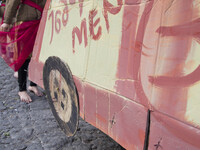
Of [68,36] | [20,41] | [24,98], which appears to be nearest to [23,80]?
[24,98]

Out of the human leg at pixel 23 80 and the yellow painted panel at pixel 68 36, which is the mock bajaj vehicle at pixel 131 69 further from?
the human leg at pixel 23 80

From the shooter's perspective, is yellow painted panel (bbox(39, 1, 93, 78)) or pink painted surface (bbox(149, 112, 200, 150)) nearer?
pink painted surface (bbox(149, 112, 200, 150))

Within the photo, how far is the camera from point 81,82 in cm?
159

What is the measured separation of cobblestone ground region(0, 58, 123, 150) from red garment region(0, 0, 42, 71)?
578mm

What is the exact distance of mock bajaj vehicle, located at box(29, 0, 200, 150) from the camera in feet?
3.00

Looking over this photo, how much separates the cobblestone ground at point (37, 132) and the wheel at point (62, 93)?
390 mm

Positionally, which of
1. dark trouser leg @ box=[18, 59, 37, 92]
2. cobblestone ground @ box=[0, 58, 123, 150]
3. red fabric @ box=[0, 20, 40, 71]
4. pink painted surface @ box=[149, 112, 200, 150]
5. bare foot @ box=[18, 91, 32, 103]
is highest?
red fabric @ box=[0, 20, 40, 71]

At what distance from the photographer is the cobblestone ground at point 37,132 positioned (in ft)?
7.25

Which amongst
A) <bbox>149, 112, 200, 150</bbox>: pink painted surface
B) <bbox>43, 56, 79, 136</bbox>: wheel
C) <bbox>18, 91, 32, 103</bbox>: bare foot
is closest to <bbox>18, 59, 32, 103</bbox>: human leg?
<bbox>18, 91, 32, 103</bbox>: bare foot

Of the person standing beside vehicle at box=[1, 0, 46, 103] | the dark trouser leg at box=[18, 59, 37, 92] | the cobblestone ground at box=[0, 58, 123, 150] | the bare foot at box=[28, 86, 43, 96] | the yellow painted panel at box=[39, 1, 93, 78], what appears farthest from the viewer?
the bare foot at box=[28, 86, 43, 96]

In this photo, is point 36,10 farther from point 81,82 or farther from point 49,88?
point 81,82

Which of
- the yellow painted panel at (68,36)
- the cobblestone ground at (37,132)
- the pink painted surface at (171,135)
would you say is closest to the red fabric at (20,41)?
the cobblestone ground at (37,132)

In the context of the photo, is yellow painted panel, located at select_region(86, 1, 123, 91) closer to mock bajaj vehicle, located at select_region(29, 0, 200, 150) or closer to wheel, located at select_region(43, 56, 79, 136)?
mock bajaj vehicle, located at select_region(29, 0, 200, 150)

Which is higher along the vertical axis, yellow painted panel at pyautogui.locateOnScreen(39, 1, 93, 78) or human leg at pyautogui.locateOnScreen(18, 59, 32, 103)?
yellow painted panel at pyautogui.locateOnScreen(39, 1, 93, 78)
